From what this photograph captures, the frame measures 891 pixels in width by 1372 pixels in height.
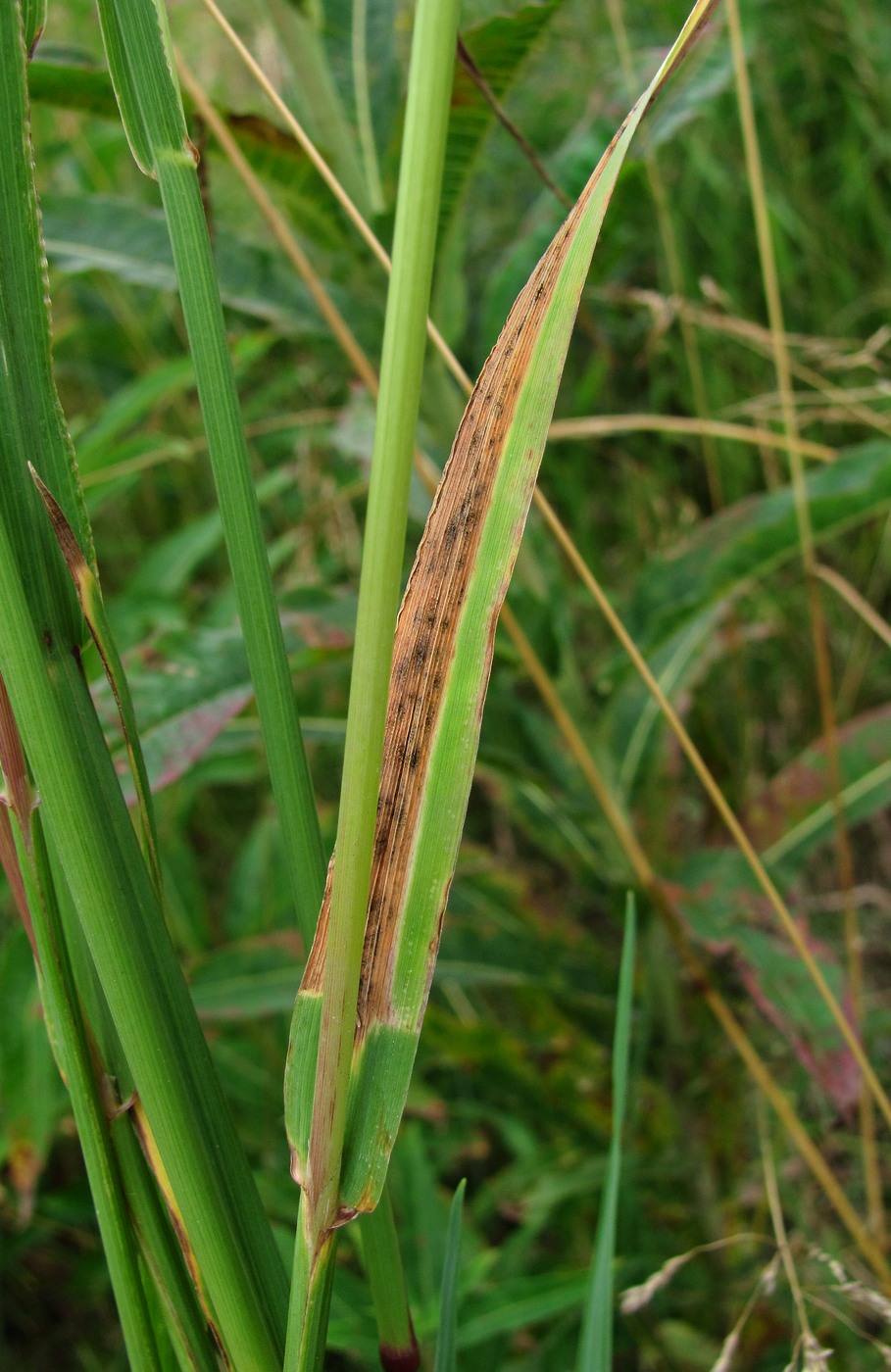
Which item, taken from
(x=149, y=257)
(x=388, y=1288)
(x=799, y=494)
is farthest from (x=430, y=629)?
(x=149, y=257)

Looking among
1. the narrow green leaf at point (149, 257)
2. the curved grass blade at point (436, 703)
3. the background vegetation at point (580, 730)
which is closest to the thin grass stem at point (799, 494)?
the background vegetation at point (580, 730)

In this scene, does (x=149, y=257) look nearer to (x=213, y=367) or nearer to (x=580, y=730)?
(x=580, y=730)

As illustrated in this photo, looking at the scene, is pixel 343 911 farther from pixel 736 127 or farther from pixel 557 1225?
pixel 736 127

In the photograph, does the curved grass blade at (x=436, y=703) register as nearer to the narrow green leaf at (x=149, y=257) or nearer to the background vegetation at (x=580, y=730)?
the background vegetation at (x=580, y=730)

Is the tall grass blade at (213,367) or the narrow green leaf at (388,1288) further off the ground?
the tall grass blade at (213,367)

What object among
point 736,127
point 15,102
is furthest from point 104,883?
point 736,127

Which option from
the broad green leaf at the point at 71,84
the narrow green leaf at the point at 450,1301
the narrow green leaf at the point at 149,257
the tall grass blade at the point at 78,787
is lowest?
the narrow green leaf at the point at 450,1301

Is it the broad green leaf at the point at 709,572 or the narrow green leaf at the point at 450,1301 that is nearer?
the narrow green leaf at the point at 450,1301
